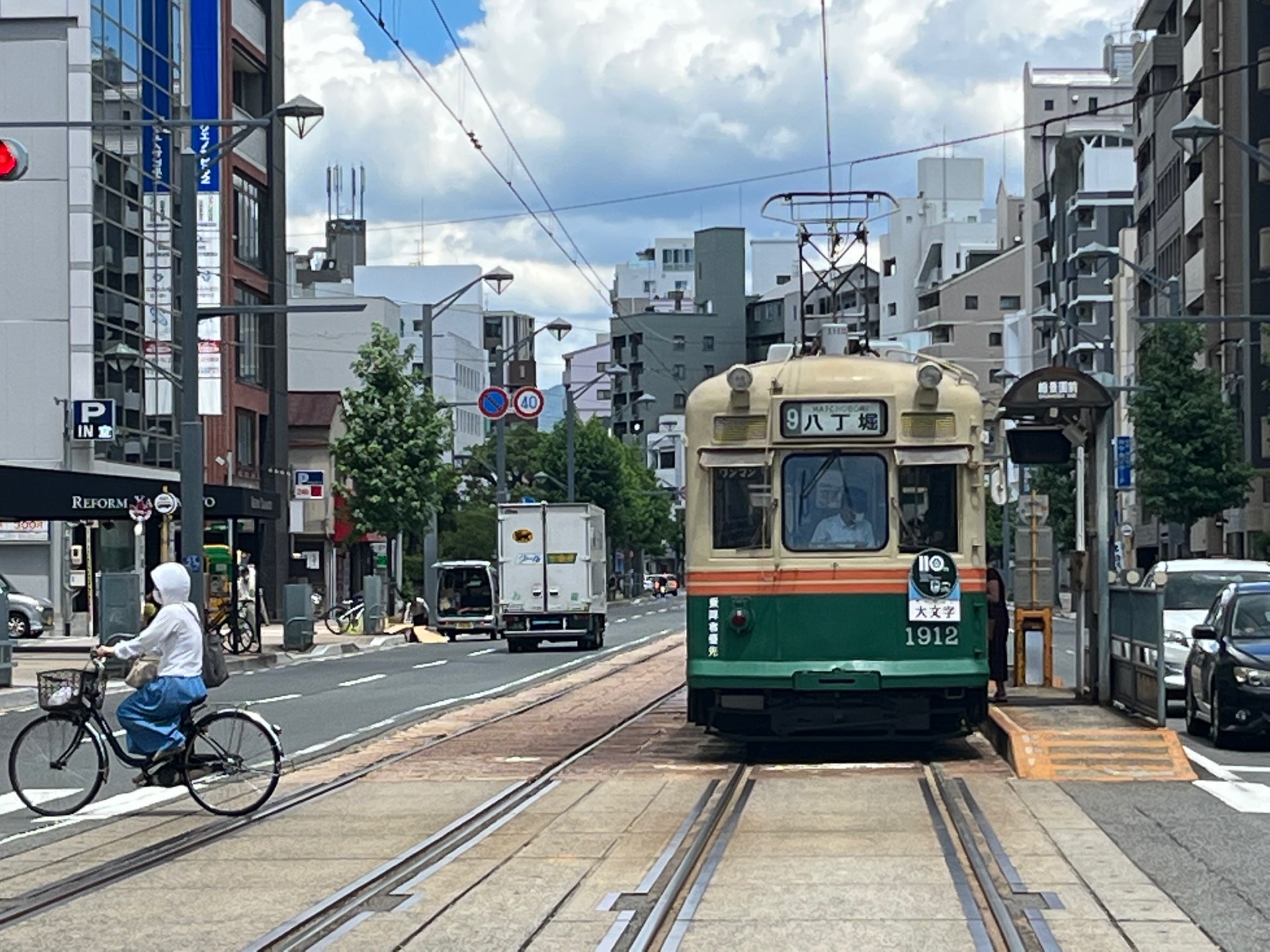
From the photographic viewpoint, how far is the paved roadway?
1558 centimetres

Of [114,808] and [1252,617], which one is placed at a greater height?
[1252,617]

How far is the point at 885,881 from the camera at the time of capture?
424 inches

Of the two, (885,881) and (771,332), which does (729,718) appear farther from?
(771,332)

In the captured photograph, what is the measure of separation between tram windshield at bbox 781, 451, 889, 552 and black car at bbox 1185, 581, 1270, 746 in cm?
346

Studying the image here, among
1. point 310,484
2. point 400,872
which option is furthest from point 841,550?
point 310,484

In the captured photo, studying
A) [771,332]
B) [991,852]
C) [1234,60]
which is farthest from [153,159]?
[771,332]

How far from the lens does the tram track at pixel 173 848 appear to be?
10547 mm

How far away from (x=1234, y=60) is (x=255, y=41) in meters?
30.4

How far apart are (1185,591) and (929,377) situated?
9.02 meters

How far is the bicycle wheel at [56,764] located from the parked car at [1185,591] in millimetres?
12532

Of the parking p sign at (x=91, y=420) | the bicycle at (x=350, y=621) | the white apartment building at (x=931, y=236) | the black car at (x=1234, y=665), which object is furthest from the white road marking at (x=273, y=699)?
the white apartment building at (x=931, y=236)

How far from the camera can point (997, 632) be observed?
21703 millimetres

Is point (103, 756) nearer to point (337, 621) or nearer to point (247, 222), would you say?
point (337, 621)

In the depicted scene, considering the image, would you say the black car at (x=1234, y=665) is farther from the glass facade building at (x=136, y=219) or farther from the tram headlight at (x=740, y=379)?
the glass facade building at (x=136, y=219)
